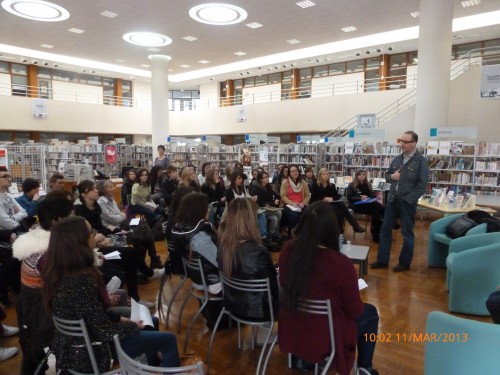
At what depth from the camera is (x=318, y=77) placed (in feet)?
50.3

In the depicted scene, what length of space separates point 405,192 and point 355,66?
11.2m

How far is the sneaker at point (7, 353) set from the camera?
9.01ft

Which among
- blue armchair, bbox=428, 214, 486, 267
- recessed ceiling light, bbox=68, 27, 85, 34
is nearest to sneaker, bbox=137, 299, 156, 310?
blue armchair, bbox=428, 214, 486, 267

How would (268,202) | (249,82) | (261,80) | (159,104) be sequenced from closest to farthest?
(268,202), (159,104), (261,80), (249,82)

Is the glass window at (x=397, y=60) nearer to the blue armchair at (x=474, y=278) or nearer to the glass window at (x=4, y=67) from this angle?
the blue armchair at (x=474, y=278)

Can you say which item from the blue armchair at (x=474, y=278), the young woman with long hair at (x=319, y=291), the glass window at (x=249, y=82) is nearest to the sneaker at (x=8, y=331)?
the young woman with long hair at (x=319, y=291)

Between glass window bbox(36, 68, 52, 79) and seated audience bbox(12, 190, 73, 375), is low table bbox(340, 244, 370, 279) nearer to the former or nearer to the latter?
seated audience bbox(12, 190, 73, 375)

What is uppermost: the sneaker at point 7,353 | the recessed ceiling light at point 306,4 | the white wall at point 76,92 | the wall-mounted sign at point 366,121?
the recessed ceiling light at point 306,4

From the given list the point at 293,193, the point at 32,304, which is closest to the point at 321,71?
the point at 293,193

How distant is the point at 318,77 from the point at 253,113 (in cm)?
315

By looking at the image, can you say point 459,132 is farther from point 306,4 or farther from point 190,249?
point 190,249

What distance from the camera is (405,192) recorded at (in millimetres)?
4430

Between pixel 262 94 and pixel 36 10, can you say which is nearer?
pixel 36 10

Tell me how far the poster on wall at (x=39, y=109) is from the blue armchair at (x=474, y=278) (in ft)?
49.3
